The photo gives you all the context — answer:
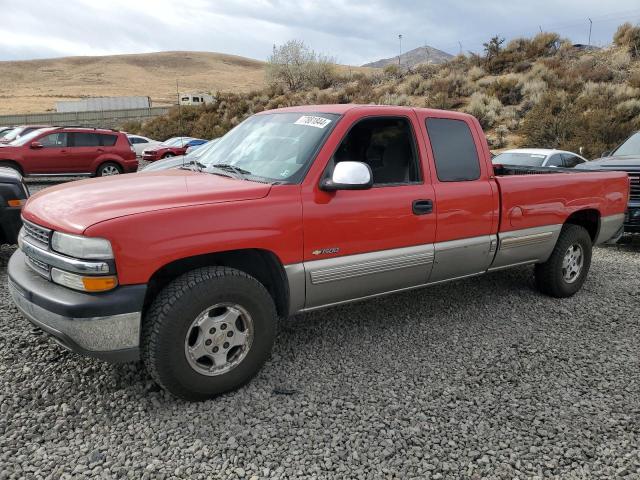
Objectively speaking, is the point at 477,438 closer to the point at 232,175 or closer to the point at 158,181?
the point at 232,175

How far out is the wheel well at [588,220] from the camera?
5352mm

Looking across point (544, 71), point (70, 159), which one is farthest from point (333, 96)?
point (70, 159)

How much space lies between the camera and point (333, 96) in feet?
99.5

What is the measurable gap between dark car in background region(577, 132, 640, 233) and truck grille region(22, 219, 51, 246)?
21.6 feet

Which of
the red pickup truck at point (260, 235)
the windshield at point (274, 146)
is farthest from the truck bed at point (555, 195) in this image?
the windshield at point (274, 146)

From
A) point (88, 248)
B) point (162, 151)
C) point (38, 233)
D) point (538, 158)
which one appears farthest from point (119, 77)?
point (88, 248)

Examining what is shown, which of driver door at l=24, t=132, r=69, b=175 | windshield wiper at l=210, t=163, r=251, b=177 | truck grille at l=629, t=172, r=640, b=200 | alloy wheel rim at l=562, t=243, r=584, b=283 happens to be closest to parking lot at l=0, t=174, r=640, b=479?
alloy wheel rim at l=562, t=243, r=584, b=283

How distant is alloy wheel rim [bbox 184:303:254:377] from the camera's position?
3059 mm

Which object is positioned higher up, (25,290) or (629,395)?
(25,290)

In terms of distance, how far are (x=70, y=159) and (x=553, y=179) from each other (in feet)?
44.2

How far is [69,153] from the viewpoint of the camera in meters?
14.5

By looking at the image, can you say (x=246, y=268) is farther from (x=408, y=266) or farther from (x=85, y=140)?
(x=85, y=140)

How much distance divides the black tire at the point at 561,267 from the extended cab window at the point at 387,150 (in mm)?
1980

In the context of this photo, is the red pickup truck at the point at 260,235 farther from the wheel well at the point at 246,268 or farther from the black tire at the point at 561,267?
the black tire at the point at 561,267
